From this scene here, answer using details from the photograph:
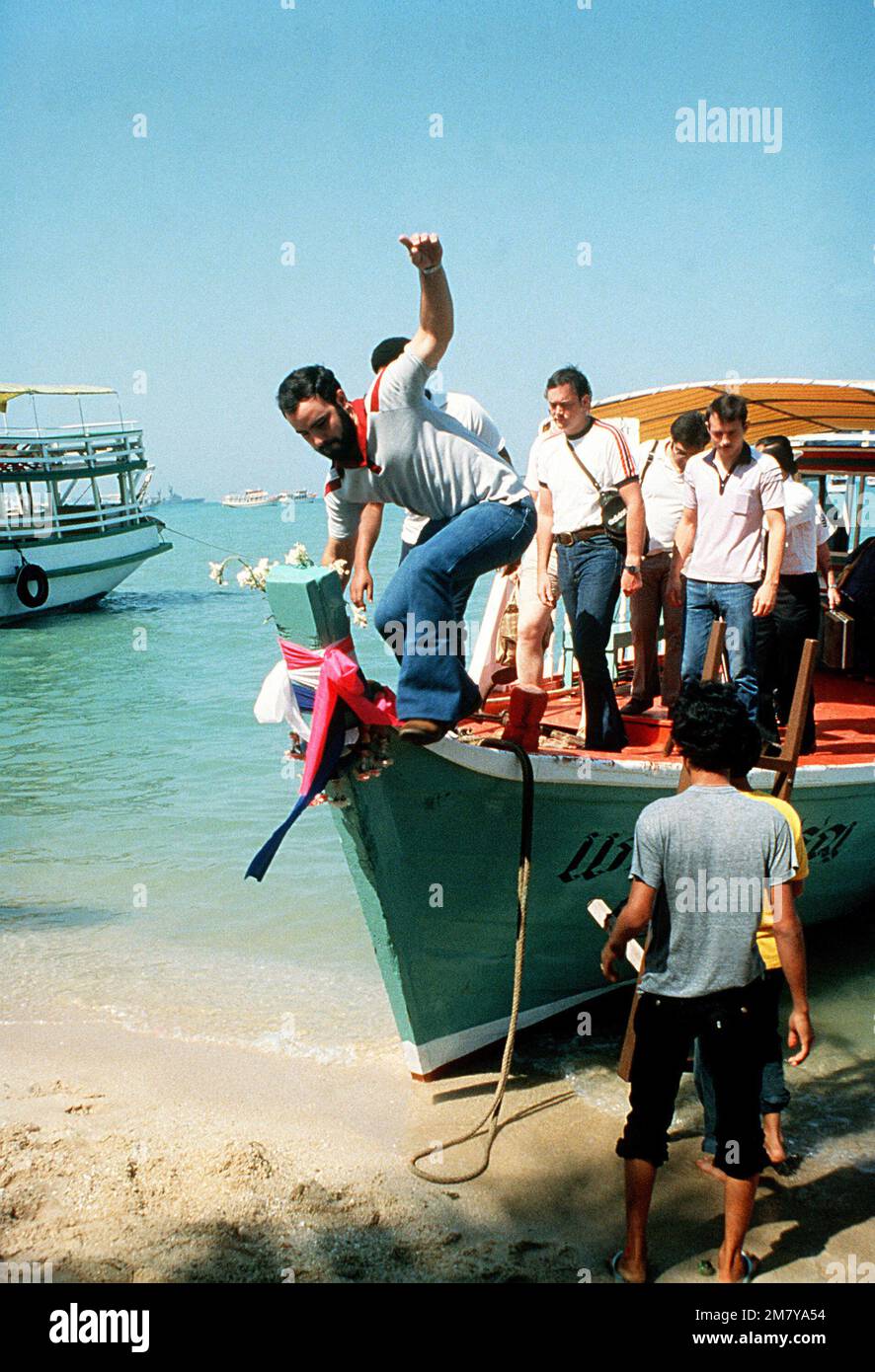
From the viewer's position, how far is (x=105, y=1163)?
4.77 m

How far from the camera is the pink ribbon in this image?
13.6ft

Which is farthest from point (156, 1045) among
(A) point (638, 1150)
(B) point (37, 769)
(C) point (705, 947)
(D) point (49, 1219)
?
(B) point (37, 769)

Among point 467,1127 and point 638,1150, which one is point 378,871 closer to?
point 467,1127

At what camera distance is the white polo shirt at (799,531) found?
20.5 ft

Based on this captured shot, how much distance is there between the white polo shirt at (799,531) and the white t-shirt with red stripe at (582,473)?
907mm

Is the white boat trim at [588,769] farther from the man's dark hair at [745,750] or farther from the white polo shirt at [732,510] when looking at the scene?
the man's dark hair at [745,750]

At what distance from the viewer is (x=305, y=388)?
3736 millimetres

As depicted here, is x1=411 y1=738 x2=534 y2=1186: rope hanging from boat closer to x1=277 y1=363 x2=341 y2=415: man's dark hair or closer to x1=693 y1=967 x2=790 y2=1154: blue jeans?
x1=693 y1=967 x2=790 y2=1154: blue jeans

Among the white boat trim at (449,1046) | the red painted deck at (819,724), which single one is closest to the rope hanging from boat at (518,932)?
the white boat trim at (449,1046)

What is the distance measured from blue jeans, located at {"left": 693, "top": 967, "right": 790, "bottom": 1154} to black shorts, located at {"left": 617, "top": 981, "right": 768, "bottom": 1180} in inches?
1.5

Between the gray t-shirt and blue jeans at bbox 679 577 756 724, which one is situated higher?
blue jeans at bbox 679 577 756 724

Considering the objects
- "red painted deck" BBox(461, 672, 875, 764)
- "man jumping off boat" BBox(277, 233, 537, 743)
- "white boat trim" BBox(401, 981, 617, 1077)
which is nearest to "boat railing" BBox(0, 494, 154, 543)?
"red painted deck" BBox(461, 672, 875, 764)

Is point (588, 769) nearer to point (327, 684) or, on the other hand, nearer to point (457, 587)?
point (457, 587)

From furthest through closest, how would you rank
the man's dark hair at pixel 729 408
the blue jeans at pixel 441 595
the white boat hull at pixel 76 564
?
the white boat hull at pixel 76 564 → the man's dark hair at pixel 729 408 → the blue jeans at pixel 441 595
